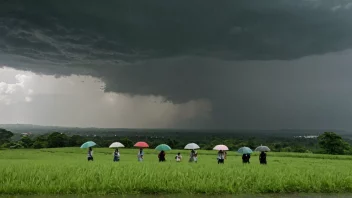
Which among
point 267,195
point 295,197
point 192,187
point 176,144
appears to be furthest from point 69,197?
point 176,144

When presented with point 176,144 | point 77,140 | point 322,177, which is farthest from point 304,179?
point 77,140

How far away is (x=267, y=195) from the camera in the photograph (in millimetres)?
14898

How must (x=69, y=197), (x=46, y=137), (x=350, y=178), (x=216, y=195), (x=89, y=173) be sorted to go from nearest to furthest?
(x=69, y=197)
(x=216, y=195)
(x=89, y=173)
(x=350, y=178)
(x=46, y=137)

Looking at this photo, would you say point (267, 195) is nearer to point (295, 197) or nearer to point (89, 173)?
point (295, 197)

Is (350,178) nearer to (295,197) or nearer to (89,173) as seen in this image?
(295,197)

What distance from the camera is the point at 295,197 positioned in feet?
47.4

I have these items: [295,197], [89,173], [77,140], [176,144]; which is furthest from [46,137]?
[295,197]

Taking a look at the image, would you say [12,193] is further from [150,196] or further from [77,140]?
[77,140]

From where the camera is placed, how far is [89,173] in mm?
16469

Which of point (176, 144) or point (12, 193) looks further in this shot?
point (176, 144)

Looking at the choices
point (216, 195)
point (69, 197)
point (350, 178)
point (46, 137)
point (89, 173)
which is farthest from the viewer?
point (46, 137)

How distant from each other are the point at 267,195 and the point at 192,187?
3.36m

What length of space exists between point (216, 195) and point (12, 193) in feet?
28.7

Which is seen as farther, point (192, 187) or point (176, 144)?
point (176, 144)
